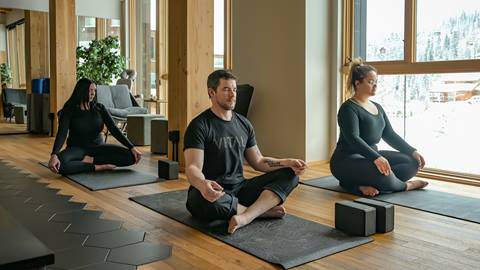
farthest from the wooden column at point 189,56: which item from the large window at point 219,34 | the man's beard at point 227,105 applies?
the large window at point 219,34

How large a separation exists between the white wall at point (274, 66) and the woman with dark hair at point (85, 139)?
5.17 feet

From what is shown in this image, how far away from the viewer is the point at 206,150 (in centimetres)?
288

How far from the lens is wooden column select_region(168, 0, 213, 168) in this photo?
4625mm

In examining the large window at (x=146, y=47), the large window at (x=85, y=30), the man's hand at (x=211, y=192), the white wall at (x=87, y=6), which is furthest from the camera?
the large window at (x=85, y=30)

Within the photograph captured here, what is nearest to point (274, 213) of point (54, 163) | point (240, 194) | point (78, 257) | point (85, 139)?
point (240, 194)

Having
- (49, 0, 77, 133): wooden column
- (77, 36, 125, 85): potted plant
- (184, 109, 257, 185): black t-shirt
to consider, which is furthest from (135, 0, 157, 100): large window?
(184, 109, 257, 185): black t-shirt

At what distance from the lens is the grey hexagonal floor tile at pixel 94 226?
2.82 metres

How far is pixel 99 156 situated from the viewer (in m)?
4.67

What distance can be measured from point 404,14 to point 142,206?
2.99 meters

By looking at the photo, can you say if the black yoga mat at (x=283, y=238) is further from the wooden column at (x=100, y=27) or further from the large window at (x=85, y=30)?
the wooden column at (x=100, y=27)

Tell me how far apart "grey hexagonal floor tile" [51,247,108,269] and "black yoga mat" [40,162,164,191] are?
57.9 inches

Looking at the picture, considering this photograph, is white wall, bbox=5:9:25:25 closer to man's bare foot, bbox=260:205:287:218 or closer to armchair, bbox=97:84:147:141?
armchair, bbox=97:84:147:141

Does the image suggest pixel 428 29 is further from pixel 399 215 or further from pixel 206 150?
pixel 206 150

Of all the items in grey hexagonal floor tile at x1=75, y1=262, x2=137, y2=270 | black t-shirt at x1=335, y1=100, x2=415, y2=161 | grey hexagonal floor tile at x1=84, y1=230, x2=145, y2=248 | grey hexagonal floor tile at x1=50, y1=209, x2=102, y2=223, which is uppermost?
black t-shirt at x1=335, y1=100, x2=415, y2=161
